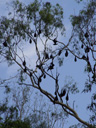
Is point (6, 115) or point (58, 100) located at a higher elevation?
point (6, 115)

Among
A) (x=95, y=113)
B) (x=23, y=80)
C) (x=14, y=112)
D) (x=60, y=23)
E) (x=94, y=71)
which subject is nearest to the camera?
(x=94, y=71)

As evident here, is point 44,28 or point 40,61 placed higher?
point 44,28

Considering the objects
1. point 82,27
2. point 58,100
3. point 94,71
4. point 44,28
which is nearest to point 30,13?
point 44,28

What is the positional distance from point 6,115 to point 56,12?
473 inches

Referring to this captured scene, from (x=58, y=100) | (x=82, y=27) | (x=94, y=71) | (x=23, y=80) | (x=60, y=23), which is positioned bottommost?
(x=58, y=100)

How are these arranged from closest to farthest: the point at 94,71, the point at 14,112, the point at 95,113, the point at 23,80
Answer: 1. the point at 94,71
2. the point at 95,113
3. the point at 23,80
4. the point at 14,112

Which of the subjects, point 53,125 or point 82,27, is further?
point 53,125

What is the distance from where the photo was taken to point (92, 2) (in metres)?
15.9

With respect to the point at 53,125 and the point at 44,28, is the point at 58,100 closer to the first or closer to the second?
the point at 44,28

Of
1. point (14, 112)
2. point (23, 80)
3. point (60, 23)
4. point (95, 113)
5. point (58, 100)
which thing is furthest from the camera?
point (14, 112)

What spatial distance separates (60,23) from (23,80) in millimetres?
4552

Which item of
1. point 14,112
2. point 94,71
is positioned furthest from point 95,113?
point 14,112

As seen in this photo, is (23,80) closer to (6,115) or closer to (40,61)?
(40,61)

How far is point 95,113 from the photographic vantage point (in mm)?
14414
